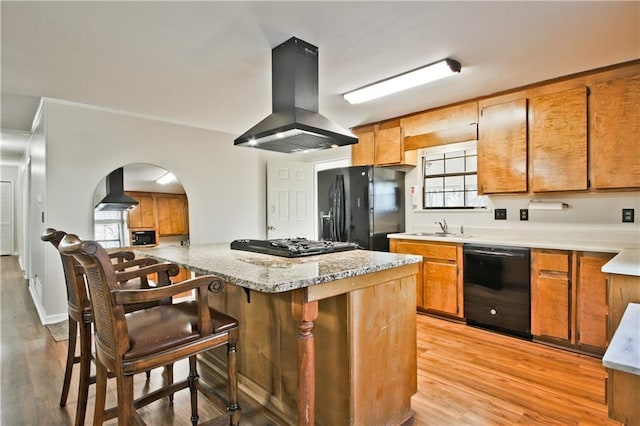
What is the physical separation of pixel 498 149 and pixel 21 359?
4658 millimetres

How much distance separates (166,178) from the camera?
14.2 ft

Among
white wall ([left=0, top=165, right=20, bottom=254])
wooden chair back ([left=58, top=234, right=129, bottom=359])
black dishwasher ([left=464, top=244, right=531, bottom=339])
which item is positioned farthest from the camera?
white wall ([left=0, top=165, right=20, bottom=254])

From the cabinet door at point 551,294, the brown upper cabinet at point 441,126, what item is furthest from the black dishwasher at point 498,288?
the brown upper cabinet at point 441,126

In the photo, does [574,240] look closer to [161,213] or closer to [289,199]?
[289,199]

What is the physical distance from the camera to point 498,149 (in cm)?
331

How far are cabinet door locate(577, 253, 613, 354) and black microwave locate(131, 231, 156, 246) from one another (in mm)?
4608

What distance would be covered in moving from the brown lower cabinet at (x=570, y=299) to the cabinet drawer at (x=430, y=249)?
0.73m

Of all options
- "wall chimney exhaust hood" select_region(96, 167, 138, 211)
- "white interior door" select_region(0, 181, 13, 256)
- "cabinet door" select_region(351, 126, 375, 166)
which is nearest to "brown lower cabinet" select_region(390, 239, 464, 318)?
"cabinet door" select_region(351, 126, 375, 166)

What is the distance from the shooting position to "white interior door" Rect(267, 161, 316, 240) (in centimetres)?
526

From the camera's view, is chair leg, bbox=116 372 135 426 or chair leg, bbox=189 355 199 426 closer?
chair leg, bbox=116 372 135 426

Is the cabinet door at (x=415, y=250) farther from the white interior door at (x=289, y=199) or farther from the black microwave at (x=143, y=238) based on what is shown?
the black microwave at (x=143, y=238)

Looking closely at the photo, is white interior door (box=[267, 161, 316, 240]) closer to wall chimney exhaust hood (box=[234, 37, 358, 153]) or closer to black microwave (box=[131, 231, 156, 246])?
black microwave (box=[131, 231, 156, 246])

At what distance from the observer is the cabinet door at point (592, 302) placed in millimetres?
2559

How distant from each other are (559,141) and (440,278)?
5.55 ft
